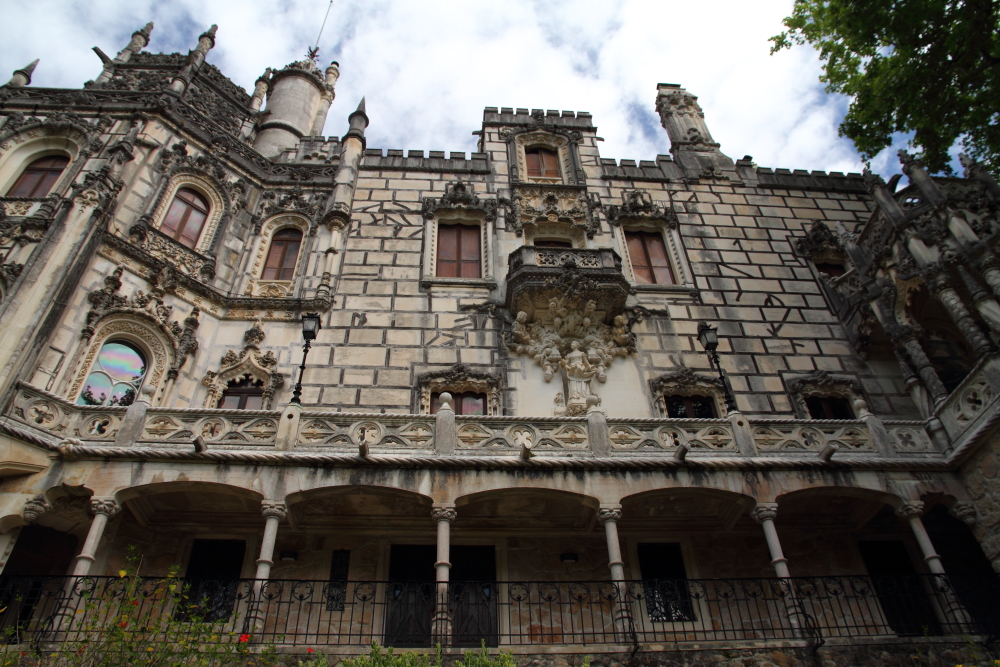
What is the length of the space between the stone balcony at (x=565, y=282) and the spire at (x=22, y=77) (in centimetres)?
1317

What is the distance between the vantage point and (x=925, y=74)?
15.3m

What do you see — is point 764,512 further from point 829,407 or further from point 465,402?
point 465,402

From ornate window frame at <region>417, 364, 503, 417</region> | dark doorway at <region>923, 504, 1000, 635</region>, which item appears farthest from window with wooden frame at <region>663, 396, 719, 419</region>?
dark doorway at <region>923, 504, 1000, 635</region>

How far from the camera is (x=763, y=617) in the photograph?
11.1m

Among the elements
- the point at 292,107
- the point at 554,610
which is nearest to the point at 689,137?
the point at 292,107

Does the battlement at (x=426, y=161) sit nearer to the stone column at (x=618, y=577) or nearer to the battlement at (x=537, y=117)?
the battlement at (x=537, y=117)

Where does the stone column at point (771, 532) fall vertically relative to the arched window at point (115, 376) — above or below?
below

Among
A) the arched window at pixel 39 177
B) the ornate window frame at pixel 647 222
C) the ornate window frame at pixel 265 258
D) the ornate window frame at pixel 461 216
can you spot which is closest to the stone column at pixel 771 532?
the ornate window frame at pixel 647 222

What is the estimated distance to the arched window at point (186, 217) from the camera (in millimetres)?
15180

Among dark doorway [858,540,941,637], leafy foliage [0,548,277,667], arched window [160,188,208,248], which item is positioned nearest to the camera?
leafy foliage [0,548,277,667]

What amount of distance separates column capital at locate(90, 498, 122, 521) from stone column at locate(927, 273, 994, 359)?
45.2ft

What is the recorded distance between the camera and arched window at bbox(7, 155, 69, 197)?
14.3 m

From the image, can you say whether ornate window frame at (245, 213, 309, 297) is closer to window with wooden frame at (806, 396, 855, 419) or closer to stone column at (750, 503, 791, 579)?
stone column at (750, 503, 791, 579)

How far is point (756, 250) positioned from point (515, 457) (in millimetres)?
10798
